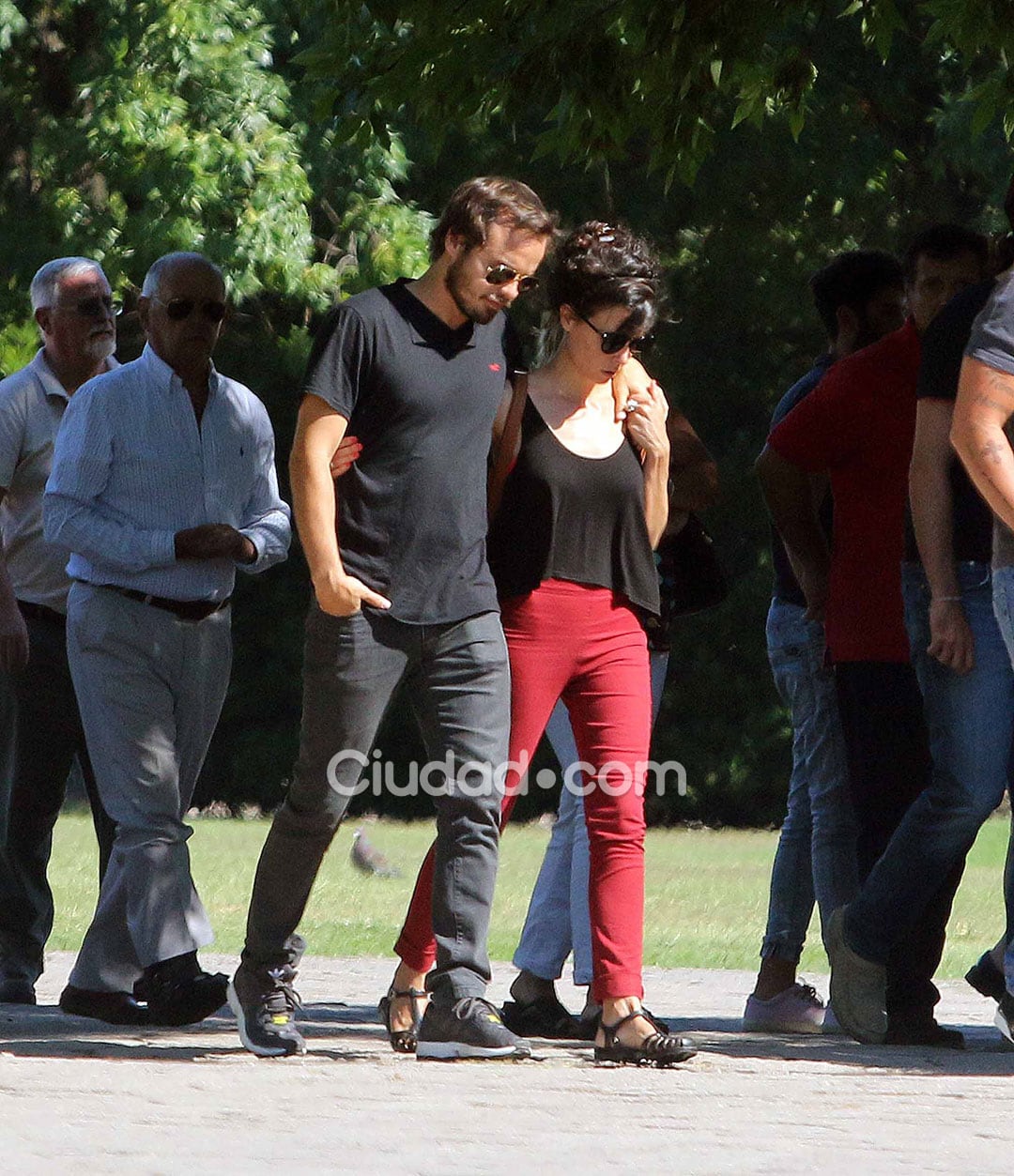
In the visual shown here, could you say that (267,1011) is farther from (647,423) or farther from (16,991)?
(647,423)

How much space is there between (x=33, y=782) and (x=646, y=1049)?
246cm

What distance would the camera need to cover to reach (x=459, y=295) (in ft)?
18.4

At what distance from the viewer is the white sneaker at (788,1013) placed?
660cm

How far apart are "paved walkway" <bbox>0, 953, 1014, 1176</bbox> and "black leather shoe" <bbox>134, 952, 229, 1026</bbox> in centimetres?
7

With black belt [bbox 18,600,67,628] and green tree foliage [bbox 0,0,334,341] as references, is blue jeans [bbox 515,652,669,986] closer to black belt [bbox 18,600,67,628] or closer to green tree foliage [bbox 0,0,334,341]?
black belt [bbox 18,600,67,628]

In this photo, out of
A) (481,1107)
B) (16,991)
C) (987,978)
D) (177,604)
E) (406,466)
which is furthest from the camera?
(16,991)

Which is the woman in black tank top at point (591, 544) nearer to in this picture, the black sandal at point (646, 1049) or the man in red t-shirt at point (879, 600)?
the black sandal at point (646, 1049)

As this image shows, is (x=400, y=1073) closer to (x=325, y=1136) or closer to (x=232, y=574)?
(x=325, y=1136)

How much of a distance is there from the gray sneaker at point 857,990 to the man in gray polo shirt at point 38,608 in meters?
2.23

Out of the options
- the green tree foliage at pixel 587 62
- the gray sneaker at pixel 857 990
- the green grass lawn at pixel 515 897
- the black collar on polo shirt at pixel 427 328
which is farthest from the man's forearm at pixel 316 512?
the green grass lawn at pixel 515 897

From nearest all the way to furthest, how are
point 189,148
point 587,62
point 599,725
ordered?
point 599,725 < point 587,62 < point 189,148

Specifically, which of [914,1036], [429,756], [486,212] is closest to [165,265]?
[486,212]

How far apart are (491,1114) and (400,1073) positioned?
0.65m

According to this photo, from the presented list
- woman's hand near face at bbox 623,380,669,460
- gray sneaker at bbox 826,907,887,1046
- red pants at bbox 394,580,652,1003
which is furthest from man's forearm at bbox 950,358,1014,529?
gray sneaker at bbox 826,907,887,1046
